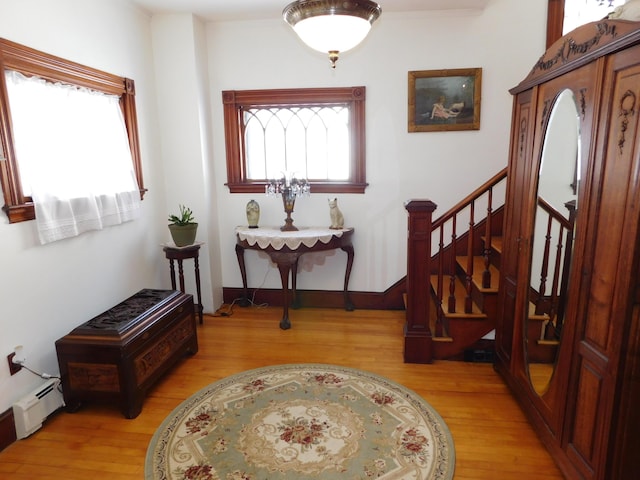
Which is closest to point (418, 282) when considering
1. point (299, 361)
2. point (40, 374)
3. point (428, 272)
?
point (428, 272)

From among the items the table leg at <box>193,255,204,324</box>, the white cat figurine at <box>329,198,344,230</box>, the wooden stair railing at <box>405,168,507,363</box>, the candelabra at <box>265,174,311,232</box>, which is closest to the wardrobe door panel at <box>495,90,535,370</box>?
the wooden stair railing at <box>405,168,507,363</box>

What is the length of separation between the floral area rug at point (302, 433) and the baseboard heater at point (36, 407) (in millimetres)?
708

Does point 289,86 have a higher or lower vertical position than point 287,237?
higher

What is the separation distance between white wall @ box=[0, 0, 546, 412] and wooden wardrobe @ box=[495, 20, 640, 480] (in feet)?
5.10

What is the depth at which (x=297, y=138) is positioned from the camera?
4109 mm

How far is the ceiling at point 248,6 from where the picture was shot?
339cm

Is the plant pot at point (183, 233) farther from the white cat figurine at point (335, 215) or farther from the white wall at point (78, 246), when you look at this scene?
the white cat figurine at point (335, 215)

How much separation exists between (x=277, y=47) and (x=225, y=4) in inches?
23.9

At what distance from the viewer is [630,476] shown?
5.19ft

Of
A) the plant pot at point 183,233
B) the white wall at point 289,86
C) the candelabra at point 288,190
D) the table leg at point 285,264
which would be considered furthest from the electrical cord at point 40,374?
the candelabra at point 288,190

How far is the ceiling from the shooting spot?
11.1 feet

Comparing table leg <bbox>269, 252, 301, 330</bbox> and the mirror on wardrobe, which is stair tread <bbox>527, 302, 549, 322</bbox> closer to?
the mirror on wardrobe

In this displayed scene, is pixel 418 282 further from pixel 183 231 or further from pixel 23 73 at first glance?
pixel 23 73

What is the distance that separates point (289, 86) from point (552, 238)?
2.78 metres
